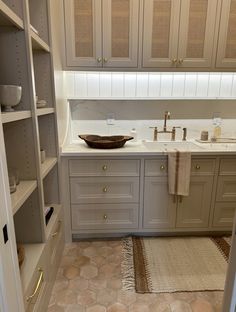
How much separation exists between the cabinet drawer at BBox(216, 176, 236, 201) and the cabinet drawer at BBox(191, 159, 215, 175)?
0.12m

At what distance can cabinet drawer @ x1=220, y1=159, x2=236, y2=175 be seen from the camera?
6.74 ft

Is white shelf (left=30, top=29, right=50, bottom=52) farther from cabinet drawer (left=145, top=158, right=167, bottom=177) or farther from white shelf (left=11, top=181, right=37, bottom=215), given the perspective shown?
cabinet drawer (left=145, top=158, right=167, bottom=177)

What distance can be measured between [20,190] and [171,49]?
176cm

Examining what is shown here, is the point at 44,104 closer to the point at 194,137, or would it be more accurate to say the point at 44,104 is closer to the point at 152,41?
the point at 152,41

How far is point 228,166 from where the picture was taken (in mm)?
2070

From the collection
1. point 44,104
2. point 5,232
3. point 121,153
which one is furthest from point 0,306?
point 121,153

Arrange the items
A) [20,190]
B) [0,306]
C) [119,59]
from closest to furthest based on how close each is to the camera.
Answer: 1. [0,306]
2. [20,190]
3. [119,59]

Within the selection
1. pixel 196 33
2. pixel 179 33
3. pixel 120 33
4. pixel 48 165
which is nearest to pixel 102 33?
pixel 120 33

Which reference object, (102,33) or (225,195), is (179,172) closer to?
(225,195)

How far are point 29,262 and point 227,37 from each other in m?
2.39

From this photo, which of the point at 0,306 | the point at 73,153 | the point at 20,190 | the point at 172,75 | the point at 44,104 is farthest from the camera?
the point at 172,75

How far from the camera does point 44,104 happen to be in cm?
167

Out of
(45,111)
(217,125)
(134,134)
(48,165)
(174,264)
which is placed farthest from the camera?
(217,125)

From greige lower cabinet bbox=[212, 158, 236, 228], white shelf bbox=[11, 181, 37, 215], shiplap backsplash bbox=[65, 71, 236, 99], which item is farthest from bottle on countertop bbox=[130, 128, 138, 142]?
white shelf bbox=[11, 181, 37, 215]
